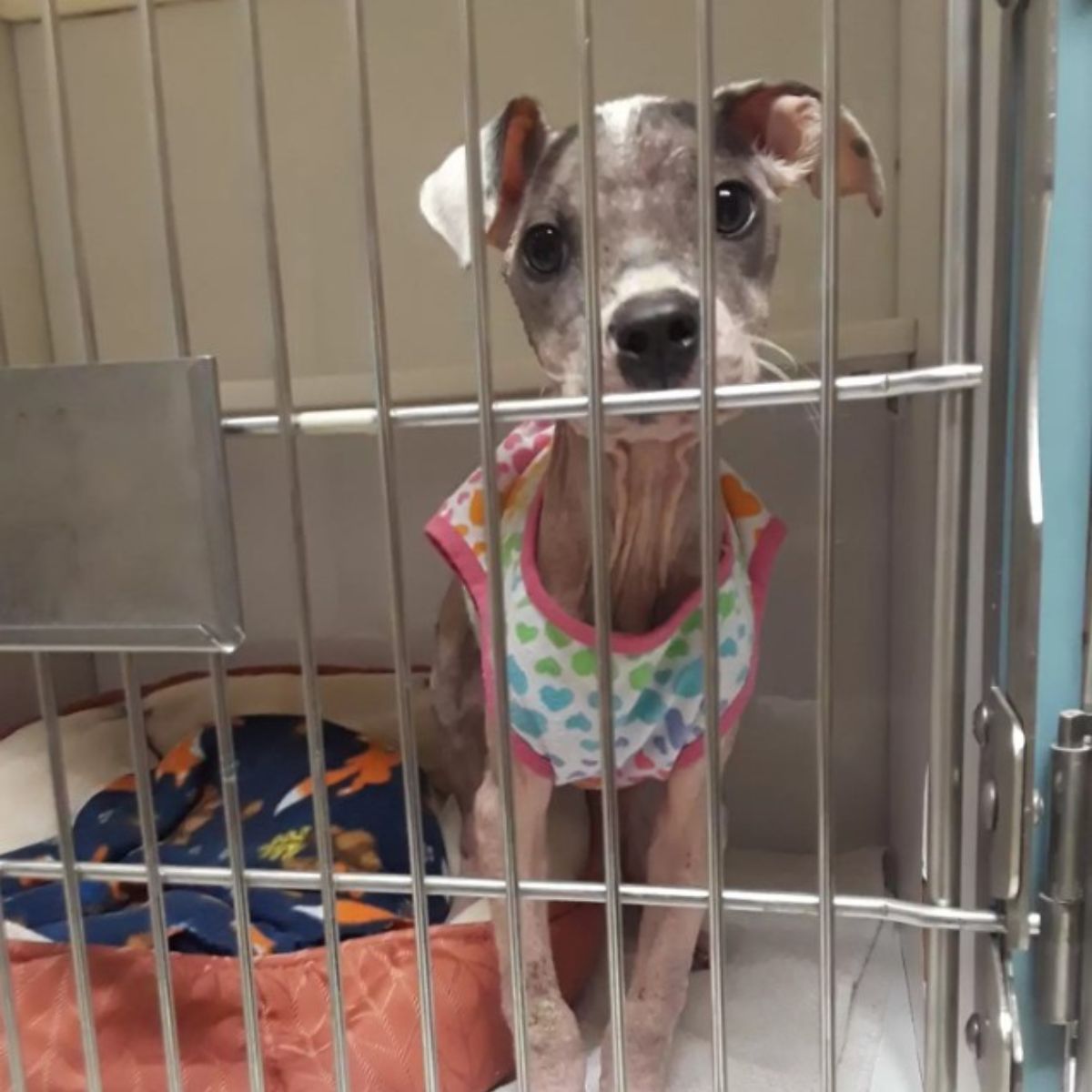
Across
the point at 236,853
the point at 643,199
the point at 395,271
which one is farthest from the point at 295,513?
the point at 395,271

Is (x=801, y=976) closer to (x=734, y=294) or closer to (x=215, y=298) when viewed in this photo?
(x=734, y=294)

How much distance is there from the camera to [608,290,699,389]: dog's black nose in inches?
23.7

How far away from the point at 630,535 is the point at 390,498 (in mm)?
248

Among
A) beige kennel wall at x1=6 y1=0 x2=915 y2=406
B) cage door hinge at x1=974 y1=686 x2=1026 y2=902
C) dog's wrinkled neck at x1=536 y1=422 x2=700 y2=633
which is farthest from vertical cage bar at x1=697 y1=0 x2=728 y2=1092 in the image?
beige kennel wall at x1=6 y1=0 x2=915 y2=406

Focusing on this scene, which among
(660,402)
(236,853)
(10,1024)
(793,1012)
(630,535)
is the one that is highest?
(660,402)

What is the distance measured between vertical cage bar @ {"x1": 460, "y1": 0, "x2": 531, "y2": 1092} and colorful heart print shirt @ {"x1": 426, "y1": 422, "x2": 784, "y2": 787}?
0.12 m

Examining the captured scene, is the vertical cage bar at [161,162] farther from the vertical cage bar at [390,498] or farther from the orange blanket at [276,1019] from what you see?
the orange blanket at [276,1019]

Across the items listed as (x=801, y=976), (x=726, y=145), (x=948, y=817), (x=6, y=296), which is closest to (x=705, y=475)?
(x=948, y=817)

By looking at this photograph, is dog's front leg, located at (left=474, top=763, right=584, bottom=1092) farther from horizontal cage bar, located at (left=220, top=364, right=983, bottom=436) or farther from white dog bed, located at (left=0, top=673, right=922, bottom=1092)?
horizontal cage bar, located at (left=220, top=364, right=983, bottom=436)

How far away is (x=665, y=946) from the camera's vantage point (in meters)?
0.76

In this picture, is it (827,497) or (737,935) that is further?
(737,935)

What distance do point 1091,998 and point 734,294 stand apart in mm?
411

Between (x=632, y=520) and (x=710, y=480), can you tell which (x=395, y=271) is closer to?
(x=632, y=520)

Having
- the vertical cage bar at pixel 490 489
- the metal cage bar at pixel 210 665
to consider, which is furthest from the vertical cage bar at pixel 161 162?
the vertical cage bar at pixel 490 489
